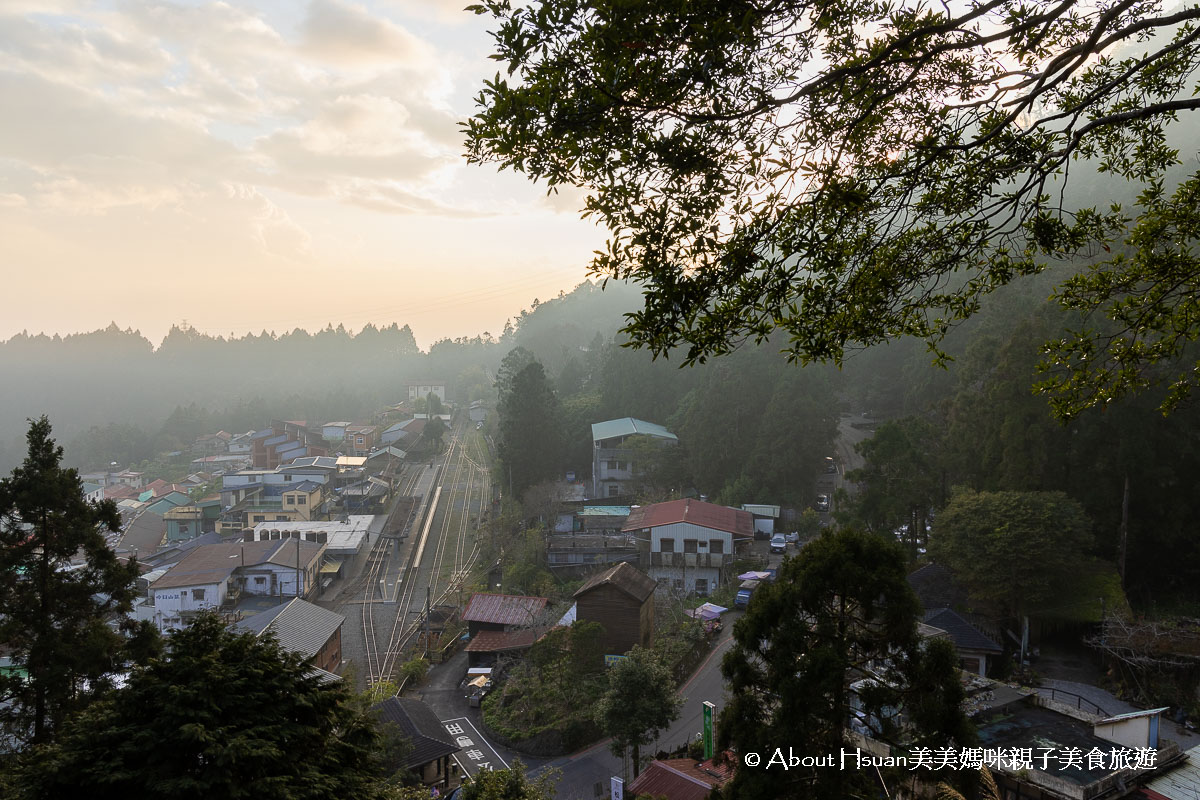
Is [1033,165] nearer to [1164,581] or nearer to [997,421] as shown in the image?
[997,421]

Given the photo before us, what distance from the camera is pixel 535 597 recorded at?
63.5 feet

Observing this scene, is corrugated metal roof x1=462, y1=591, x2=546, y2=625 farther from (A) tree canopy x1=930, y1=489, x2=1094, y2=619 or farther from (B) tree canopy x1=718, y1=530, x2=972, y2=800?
(B) tree canopy x1=718, y1=530, x2=972, y2=800

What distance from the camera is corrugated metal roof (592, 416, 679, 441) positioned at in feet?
95.7

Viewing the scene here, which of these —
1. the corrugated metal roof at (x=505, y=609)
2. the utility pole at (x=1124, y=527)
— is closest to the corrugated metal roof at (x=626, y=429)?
the corrugated metal roof at (x=505, y=609)

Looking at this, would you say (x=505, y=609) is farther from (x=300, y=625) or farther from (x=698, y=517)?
(x=698, y=517)

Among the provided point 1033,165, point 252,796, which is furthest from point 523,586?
point 1033,165

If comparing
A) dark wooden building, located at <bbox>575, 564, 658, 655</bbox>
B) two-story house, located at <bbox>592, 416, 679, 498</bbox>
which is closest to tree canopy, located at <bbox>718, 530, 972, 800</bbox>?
dark wooden building, located at <bbox>575, 564, 658, 655</bbox>

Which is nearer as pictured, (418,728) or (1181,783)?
(1181,783)

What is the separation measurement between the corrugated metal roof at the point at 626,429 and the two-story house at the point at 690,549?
7.41 meters

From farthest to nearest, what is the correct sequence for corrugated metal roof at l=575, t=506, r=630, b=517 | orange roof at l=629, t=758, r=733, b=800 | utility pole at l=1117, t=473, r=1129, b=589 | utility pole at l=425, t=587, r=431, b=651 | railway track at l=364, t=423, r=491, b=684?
corrugated metal roof at l=575, t=506, r=630, b=517 < railway track at l=364, t=423, r=491, b=684 < utility pole at l=425, t=587, r=431, b=651 < utility pole at l=1117, t=473, r=1129, b=589 < orange roof at l=629, t=758, r=733, b=800

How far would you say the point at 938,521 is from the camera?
15.8m

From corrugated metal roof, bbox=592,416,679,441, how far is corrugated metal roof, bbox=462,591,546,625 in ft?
35.7

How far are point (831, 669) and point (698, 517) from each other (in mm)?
15424

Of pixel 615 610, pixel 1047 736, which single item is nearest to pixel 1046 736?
pixel 1047 736
